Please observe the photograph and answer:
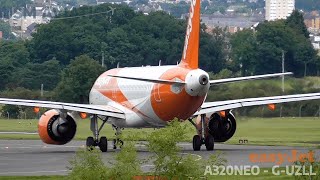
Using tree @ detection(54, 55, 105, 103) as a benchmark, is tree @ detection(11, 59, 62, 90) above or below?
below

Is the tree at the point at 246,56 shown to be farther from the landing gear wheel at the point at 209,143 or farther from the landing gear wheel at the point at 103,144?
the landing gear wheel at the point at 103,144

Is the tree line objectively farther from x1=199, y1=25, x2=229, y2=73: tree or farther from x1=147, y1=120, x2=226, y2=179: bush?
x1=147, y1=120, x2=226, y2=179: bush

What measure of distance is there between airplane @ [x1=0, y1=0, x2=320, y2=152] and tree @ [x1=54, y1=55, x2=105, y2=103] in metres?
23.4

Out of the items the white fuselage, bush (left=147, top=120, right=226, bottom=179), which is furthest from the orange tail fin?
bush (left=147, top=120, right=226, bottom=179)

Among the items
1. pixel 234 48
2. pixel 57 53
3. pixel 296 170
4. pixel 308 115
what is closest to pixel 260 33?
pixel 234 48

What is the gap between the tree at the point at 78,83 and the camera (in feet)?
293

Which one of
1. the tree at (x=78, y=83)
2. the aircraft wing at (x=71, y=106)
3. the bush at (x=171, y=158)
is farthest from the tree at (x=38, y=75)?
the bush at (x=171, y=158)

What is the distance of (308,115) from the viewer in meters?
85.9

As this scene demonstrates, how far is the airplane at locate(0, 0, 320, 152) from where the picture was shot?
2292 inches

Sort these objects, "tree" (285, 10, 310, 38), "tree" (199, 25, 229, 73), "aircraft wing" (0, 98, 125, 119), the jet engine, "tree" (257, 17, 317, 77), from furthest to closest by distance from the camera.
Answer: "tree" (285, 10, 310, 38) < "tree" (199, 25, 229, 73) < "tree" (257, 17, 317, 77) < the jet engine < "aircraft wing" (0, 98, 125, 119)

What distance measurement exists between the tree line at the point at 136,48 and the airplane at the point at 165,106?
51027mm

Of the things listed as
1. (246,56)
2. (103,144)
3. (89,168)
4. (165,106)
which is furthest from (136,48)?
(89,168)

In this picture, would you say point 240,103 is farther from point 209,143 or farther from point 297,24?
point 297,24

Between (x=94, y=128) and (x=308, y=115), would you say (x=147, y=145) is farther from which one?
(x=308, y=115)
